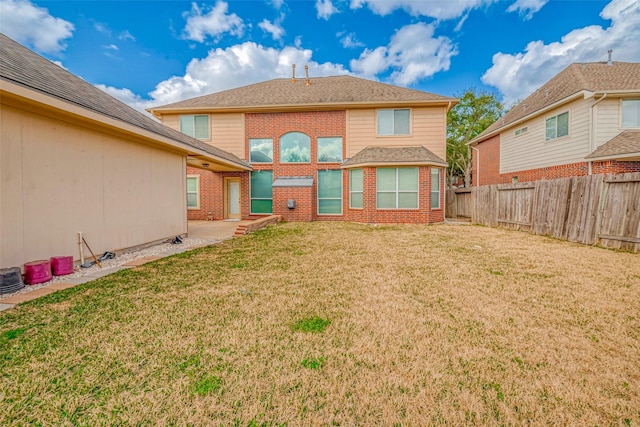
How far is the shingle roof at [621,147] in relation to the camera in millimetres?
9055

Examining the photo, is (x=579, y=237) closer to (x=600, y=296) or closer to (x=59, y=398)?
(x=600, y=296)

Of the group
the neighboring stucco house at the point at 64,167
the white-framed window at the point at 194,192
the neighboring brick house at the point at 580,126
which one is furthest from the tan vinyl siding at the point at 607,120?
the white-framed window at the point at 194,192

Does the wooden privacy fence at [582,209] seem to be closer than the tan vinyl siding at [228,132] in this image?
Yes

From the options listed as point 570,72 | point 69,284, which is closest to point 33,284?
point 69,284

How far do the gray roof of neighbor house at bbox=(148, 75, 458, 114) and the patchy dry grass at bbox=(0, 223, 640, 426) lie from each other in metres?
10.2

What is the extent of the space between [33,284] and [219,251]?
10.3ft

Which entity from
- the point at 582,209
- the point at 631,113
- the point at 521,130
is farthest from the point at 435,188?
the point at 631,113

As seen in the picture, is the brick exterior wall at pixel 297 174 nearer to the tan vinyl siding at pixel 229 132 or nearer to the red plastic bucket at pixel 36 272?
the tan vinyl siding at pixel 229 132

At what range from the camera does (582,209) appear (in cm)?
718

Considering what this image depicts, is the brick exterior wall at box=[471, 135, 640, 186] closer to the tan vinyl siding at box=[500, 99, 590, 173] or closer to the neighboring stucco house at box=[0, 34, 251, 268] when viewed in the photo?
the tan vinyl siding at box=[500, 99, 590, 173]

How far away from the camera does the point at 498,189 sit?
10.7 meters

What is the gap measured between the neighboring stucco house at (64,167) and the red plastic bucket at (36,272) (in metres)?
0.22

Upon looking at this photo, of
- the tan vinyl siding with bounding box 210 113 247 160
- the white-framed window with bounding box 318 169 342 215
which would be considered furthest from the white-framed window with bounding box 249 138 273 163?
the white-framed window with bounding box 318 169 342 215

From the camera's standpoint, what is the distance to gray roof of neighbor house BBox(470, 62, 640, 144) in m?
10.2
